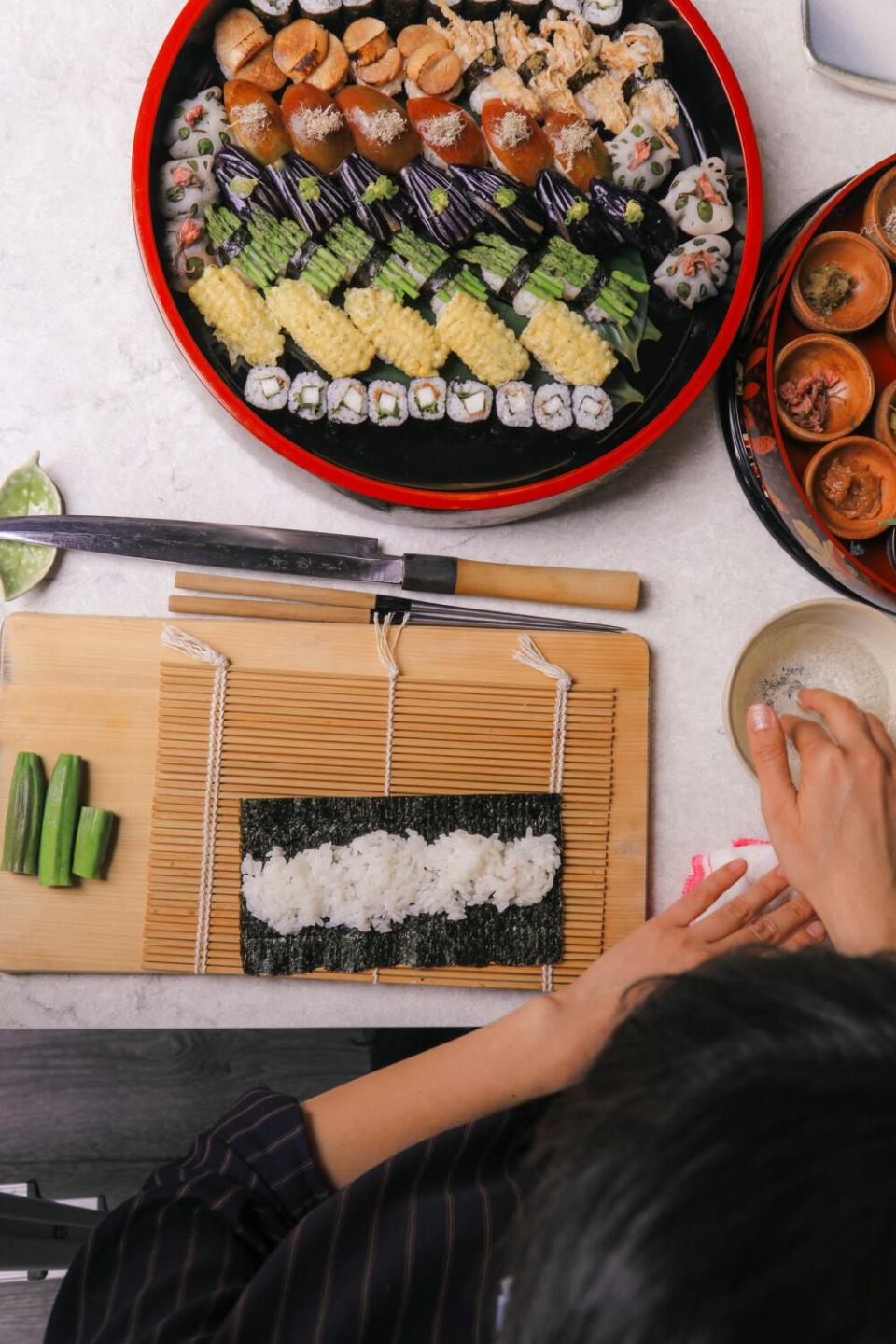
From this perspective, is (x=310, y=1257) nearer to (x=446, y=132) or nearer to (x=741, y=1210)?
(x=741, y=1210)

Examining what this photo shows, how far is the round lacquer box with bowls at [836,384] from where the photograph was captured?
4.21 feet

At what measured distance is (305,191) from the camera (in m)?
1.23

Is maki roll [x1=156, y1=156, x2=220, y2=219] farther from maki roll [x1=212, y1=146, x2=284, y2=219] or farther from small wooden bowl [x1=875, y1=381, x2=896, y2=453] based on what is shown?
small wooden bowl [x1=875, y1=381, x2=896, y2=453]

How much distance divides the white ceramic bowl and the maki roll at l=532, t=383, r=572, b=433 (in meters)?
0.39

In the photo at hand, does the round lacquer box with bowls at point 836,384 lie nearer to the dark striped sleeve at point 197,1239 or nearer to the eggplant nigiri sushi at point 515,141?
the eggplant nigiri sushi at point 515,141

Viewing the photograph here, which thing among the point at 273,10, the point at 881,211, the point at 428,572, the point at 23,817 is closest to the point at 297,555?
the point at 428,572

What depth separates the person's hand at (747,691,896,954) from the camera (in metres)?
1.19

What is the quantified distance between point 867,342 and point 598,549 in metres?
0.47

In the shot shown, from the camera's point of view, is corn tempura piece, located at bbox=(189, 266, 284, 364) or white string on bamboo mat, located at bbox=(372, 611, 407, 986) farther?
white string on bamboo mat, located at bbox=(372, 611, 407, 986)

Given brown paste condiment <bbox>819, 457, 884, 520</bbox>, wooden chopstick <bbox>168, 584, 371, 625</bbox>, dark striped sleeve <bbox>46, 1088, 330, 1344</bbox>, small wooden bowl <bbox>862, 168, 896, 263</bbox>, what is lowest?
dark striped sleeve <bbox>46, 1088, 330, 1344</bbox>

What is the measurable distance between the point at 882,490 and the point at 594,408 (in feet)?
1.36

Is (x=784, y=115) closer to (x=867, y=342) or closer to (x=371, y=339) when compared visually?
(x=867, y=342)

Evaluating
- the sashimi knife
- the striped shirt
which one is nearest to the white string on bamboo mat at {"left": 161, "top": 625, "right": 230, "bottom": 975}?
the sashimi knife

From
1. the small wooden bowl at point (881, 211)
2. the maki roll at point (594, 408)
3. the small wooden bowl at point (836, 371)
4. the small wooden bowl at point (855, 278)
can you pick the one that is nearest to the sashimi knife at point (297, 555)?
the maki roll at point (594, 408)
